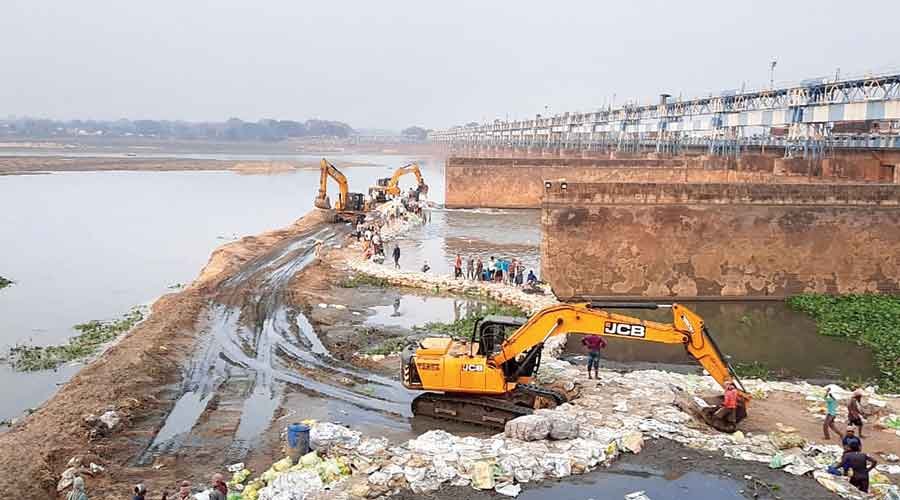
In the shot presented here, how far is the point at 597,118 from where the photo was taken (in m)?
67.8

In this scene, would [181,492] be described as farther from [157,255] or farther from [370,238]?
[157,255]

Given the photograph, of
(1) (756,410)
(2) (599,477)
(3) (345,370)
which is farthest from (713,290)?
(2) (599,477)

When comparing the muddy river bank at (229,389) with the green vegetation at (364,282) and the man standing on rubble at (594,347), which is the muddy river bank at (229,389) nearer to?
the green vegetation at (364,282)

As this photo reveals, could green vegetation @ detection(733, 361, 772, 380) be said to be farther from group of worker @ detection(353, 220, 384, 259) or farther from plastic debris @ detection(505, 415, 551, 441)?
group of worker @ detection(353, 220, 384, 259)

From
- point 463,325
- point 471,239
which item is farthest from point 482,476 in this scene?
point 471,239

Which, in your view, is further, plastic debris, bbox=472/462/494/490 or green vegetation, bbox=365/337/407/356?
green vegetation, bbox=365/337/407/356

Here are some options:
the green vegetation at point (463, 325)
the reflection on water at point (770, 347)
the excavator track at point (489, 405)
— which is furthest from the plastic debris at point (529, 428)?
the reflection on water at point (770, 347)

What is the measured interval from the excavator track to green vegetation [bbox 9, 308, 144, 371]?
8.62 m

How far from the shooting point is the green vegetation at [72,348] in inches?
611

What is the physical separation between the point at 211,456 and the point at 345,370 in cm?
412

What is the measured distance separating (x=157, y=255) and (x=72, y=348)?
13804 mm

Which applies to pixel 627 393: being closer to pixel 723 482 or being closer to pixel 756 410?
pixel 756 410

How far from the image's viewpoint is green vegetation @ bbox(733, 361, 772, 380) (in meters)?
14.8

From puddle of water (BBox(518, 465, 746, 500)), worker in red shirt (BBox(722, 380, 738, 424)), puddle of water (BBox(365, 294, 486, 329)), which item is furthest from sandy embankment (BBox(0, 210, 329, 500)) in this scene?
worker in red shirt (BBox(722, 380, 738, 424))
